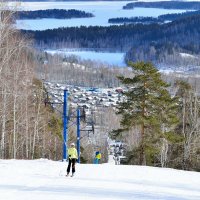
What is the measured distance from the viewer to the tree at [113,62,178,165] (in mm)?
26062

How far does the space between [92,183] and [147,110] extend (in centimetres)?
1325

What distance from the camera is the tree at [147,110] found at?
26.1 meters

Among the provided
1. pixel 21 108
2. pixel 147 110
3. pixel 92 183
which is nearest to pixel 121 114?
pixel 147 110

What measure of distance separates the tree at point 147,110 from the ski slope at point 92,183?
7580 mm

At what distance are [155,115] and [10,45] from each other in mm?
9890

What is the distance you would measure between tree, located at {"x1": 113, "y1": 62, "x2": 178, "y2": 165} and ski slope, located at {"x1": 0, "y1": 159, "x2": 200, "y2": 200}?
758cm

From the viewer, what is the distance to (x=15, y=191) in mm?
11805

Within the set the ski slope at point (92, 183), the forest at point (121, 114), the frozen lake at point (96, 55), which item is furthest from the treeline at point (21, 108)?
the frozen lake at point (96, 55)

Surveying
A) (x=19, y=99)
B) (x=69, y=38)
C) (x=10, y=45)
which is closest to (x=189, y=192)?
(x=10, y=45)

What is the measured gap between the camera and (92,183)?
13883 mm

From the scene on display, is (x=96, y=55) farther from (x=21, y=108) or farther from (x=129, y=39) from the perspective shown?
(x=21, y=108)

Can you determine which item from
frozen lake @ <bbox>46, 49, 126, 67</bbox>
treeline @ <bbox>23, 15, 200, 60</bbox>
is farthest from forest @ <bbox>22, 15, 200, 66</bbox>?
frozen lake @ <bbox>46, 49, 126, 67</bbox>

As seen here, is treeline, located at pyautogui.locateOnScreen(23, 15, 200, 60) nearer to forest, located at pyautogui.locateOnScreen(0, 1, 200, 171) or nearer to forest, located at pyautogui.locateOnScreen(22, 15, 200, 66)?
forest, located at pyautogui.locateOnScreen(22, 15, 200, 66)

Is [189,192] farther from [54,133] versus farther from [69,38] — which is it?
[69,38]
